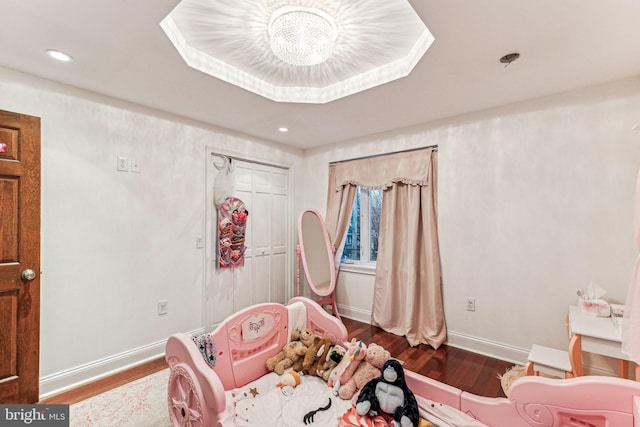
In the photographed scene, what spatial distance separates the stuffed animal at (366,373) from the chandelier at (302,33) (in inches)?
70.1

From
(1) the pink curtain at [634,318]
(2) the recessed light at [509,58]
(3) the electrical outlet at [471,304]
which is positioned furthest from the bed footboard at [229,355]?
(2) the recessed light at [509,58]

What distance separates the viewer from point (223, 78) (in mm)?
2002

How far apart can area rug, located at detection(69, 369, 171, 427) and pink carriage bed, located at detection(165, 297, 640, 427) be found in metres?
0.45

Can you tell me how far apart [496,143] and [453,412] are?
2196 millimetres

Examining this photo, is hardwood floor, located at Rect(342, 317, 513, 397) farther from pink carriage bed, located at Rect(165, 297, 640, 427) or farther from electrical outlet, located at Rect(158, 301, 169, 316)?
electrical outlet, located at Rect(158, 301, 169, 316)

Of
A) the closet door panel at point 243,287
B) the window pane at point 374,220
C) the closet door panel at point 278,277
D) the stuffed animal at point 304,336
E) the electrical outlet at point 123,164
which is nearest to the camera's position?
the stuffed animal at point 304,336

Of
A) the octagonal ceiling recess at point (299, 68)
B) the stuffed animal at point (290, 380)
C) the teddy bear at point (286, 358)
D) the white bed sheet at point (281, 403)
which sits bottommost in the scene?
the white bed sheet at point (281, 403)

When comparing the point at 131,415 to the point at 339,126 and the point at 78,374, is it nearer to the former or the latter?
the point at 78,374

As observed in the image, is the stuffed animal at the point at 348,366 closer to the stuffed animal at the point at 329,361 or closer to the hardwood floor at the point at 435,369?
the stuffed animal at the point at 329,361

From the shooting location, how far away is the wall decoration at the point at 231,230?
2.95m

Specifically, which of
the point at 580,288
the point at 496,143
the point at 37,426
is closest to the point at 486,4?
the point at 496,143

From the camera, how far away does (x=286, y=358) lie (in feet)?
6.07

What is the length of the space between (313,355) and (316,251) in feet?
5.71

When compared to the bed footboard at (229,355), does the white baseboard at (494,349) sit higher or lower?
lower
